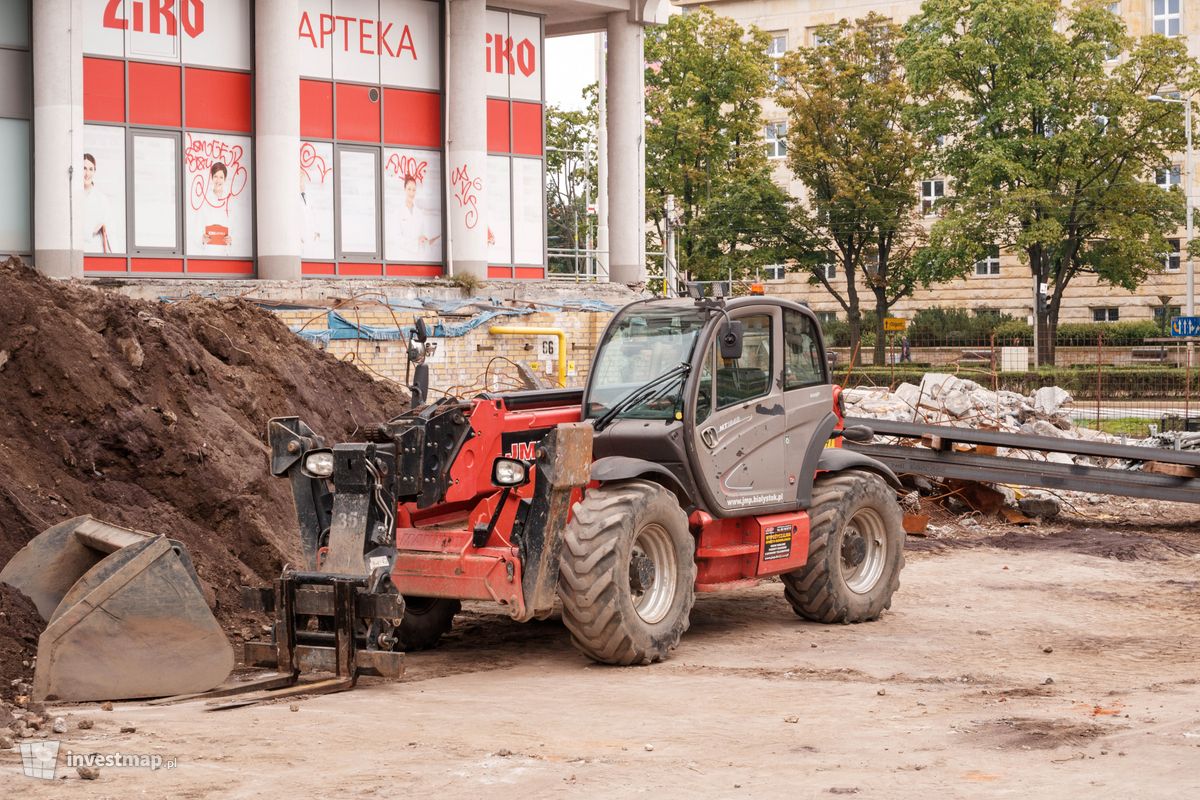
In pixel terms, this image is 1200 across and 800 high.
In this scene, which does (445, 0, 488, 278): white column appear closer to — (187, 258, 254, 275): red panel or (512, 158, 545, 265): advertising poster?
(512, 158, 545, 265): advertising poster

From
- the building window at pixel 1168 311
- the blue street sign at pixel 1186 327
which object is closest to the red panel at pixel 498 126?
the blue street sign at pixel 1186 327

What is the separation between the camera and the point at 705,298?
1113 centimetres

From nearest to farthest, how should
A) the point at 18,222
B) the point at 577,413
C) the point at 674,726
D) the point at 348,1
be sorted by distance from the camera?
1. the point at 674,726
2. the point at 577,413
3. the point at 18,222
4. the point at 348,1

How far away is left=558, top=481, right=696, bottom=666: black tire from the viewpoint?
969 cm

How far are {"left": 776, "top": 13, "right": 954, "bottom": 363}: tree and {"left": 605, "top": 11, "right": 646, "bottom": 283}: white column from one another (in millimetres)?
20725

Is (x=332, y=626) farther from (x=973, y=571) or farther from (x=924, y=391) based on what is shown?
(x=924, y=391)

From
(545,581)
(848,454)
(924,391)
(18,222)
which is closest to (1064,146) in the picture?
(924,391)

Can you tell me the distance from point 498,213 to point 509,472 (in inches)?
882

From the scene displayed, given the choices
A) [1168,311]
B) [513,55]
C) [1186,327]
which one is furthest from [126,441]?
[1168,311]

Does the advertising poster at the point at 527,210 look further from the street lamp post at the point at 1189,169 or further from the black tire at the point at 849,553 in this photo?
the street lamp post at the point at 1189,169

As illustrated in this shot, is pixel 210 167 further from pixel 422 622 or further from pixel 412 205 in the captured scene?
pixel 422 622

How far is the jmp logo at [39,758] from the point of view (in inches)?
266

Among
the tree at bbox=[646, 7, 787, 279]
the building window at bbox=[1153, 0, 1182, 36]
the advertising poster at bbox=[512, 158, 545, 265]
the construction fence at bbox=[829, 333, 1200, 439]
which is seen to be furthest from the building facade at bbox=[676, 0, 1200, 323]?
the advertising poster at bbox=[512, 158, 545, 265]

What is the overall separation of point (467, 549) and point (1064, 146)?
142 feet
